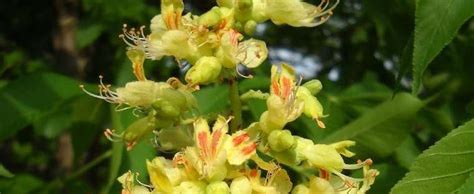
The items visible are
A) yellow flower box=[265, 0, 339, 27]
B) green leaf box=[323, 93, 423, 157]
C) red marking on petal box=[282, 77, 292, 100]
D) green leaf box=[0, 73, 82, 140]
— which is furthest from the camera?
green leaf box=[0, 73, 82, 140]

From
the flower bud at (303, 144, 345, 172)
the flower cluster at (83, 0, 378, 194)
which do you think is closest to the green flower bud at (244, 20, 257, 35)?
the flower cluster at (83, 0, 378, 194)

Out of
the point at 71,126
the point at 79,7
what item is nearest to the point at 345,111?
the point at 71,126

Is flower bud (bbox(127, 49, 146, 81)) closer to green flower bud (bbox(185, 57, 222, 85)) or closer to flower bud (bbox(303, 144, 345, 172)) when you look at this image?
green flower bud (bbox(185, 57, 222, 85))

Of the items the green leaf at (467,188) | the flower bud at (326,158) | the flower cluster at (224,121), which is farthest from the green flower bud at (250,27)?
the green leaf at (467,188)

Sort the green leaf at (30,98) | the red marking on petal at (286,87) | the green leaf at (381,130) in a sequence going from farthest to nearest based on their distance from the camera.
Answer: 1. the green leaf at (30,98)
2. the green leaf at (381,130)
3. the red marking on petal at (286,87)

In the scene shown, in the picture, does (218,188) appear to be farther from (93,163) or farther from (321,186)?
(93,163)

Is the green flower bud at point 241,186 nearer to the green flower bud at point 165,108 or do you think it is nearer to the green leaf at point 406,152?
the green flower bud at point 165,108
